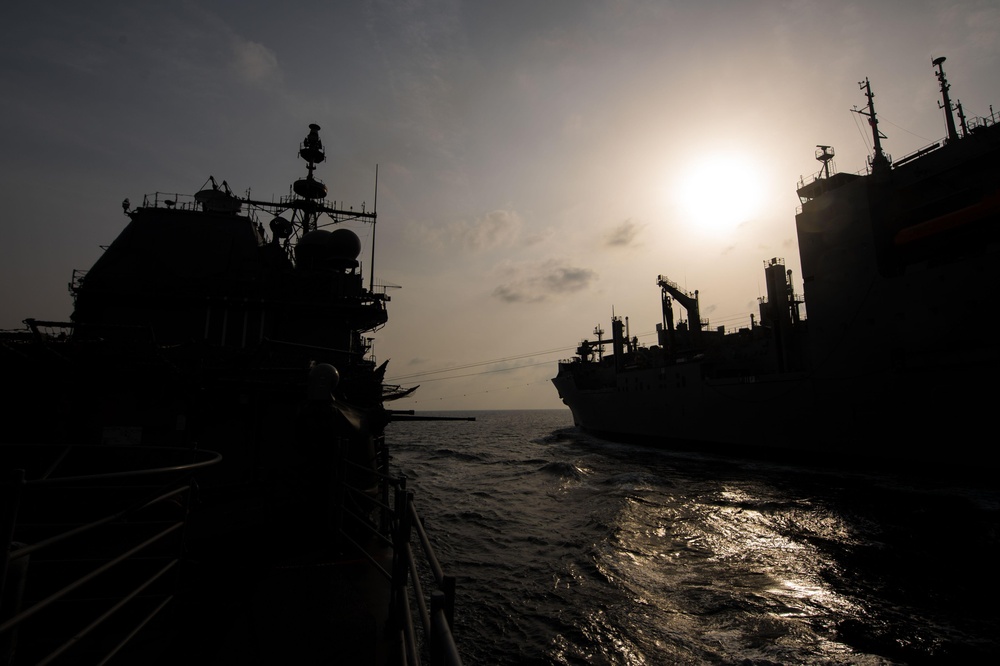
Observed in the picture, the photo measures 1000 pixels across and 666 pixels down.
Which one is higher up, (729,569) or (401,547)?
(401,547)

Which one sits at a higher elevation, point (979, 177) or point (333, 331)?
point (979, 177)

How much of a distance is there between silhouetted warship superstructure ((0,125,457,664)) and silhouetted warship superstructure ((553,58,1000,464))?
22128 millimetres

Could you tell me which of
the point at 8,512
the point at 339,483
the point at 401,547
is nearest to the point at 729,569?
the point at 339,483

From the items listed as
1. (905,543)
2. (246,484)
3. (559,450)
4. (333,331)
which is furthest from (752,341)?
(246,484)

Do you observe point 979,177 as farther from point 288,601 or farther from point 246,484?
point 246,484

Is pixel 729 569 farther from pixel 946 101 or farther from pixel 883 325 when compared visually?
pixel 946 101

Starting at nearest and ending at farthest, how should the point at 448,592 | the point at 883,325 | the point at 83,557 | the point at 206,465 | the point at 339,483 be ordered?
1. the point at 448,592
2. the point at 206,465
3. the point at 339,483
4. the point at 83,557
5. the point at 883,325

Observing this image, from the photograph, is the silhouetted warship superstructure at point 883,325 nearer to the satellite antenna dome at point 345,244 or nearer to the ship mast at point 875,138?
the ship mast at point 875,138

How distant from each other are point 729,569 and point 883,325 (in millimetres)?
17394

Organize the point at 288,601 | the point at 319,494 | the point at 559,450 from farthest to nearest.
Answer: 1. the point at 559,450
2. the point at 319,494
3. the point at 288,601

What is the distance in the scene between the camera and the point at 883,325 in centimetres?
2092

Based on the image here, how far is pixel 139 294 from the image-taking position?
51.0 ft

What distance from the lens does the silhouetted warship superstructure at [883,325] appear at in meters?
A: 18.2

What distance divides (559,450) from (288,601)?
35409mm
